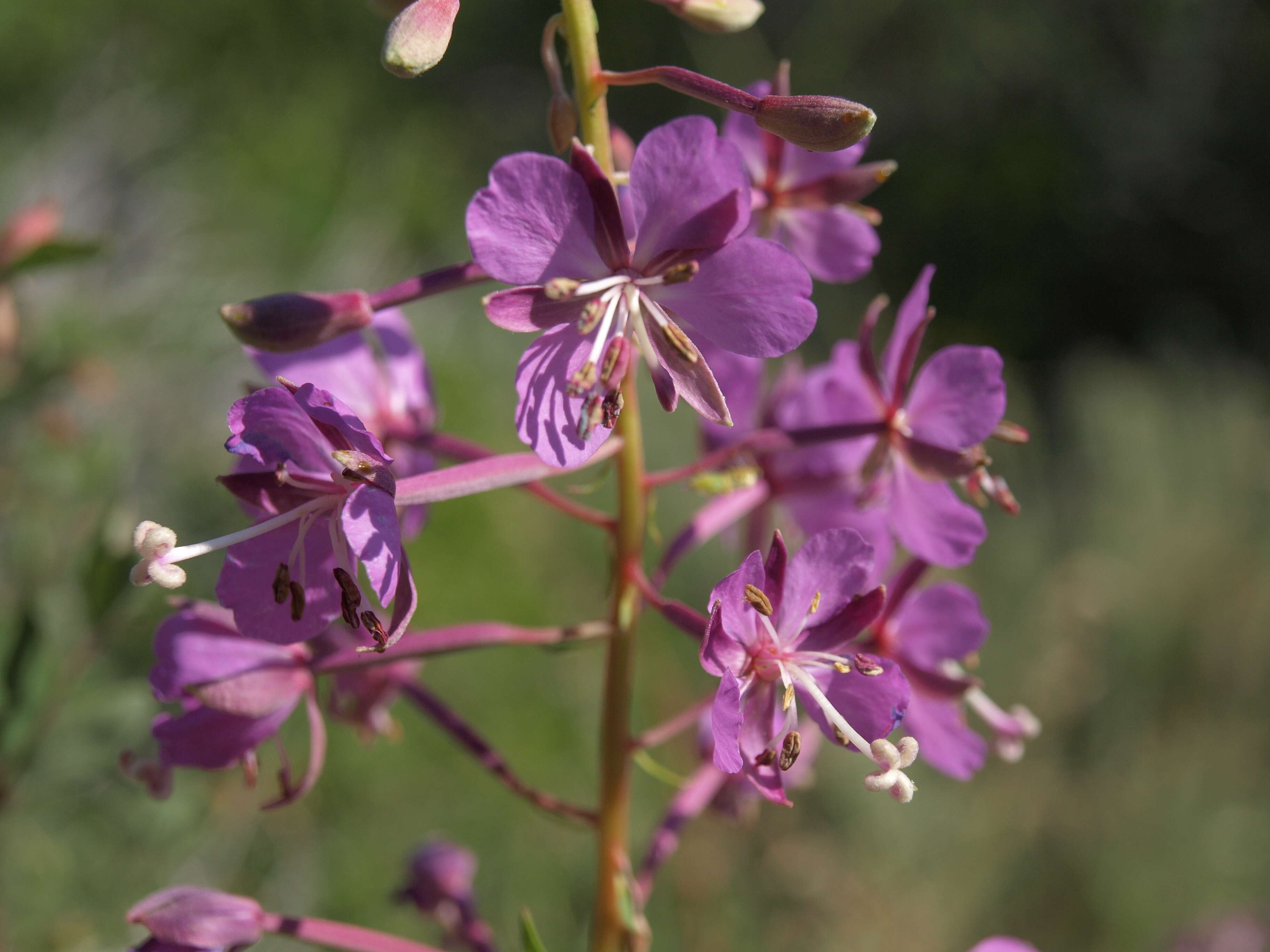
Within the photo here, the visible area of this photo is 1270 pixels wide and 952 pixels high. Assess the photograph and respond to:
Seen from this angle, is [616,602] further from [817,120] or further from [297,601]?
[817,120]

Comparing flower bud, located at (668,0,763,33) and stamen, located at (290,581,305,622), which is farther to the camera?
flower bud, located at (668,0,763,33)

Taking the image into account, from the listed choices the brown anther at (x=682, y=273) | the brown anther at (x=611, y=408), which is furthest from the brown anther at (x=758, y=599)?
the brown anther at (x=682, y=273)

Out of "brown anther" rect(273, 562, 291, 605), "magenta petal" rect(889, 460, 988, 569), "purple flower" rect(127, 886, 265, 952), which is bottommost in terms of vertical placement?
"purple flower" rect(127, 886, 265, 952)

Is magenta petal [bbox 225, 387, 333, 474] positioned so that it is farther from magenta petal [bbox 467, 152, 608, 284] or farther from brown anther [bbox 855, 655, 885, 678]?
brown anther [bbox 855, 655, 885, 678]

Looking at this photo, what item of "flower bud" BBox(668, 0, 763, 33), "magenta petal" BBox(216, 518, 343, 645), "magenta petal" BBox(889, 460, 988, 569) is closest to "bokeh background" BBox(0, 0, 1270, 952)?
"magenta petal" BBox(216, 518, 343, 645)

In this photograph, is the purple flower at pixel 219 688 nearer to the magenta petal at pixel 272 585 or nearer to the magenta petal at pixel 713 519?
the magenta petal at pixel 272 585

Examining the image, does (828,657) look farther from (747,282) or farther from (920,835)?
(920,835)
